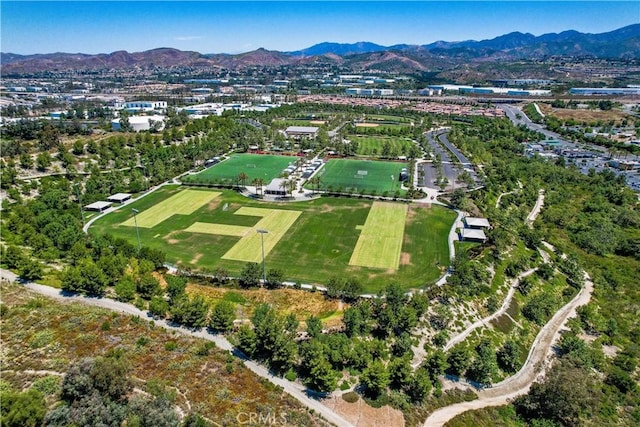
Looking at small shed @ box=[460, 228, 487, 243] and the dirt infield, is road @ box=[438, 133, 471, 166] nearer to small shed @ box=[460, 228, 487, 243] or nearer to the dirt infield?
small shed @ box=[460, 228, 487, 243]

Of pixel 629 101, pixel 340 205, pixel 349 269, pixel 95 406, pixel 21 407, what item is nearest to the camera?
pixel 21 407

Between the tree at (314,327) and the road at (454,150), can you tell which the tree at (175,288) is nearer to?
the tree at (314,327)

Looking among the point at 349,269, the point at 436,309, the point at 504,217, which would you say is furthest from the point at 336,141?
the point at 436,309

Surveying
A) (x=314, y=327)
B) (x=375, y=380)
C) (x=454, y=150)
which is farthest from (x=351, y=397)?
(x=454, y=150)

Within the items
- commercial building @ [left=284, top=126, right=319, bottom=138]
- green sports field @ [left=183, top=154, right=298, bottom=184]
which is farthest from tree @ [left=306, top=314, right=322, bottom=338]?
commercial building @ [left=284, top=126, right=319, bottom=138]

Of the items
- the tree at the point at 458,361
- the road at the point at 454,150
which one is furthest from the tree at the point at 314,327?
the road at the point at 454,150

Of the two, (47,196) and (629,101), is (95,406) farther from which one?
(629,101)
